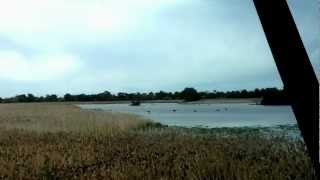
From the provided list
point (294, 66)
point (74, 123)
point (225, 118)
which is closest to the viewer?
point (294, 66)

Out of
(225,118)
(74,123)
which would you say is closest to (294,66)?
(74,123)

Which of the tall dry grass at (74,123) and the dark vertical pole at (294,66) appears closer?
the dark vertical pole at (294,66)

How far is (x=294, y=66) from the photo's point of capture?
4754 mm

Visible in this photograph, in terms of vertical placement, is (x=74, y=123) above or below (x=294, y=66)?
below

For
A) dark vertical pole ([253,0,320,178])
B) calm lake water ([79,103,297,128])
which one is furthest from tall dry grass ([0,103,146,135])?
dark vertical pole ([253,0,320,178])

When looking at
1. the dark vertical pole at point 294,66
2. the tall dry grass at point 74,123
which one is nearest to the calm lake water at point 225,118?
the tall dry grass at point 74,123

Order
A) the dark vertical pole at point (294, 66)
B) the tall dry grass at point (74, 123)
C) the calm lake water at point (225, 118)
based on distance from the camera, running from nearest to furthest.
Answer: the dark vertical pole at point (294, 66), the tall dry grass at point (74, 123), the calm lake water at point (225, 118)

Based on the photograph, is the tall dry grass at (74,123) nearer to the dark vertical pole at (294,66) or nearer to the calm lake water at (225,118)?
the calm lake water at (225,118)

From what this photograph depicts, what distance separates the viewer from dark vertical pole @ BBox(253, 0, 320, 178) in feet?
15.3

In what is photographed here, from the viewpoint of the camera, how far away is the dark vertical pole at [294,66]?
184 inches

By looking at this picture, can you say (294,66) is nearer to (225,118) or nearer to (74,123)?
(74,123)

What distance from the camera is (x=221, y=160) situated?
12094mm

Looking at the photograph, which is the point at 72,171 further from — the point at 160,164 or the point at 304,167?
the point at 304,167

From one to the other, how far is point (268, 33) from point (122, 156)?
9.53 metres
